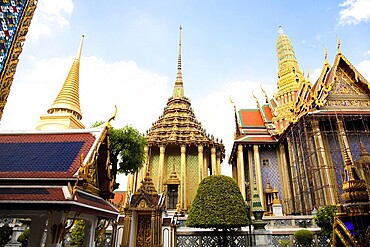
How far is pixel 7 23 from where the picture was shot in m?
3.47

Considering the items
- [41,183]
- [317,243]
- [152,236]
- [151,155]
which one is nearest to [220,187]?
[152,236]

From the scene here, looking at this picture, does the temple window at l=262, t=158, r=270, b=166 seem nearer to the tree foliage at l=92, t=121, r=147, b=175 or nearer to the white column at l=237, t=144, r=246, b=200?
the white column at l=237, t=144, r=246, b=200

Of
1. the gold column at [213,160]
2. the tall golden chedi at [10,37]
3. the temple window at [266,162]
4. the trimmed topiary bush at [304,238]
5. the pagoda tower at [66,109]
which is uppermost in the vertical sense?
the pagoda tower at [66,109]

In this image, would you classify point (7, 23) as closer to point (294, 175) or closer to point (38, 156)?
point (38, 156)

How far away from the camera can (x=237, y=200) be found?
30.1ft

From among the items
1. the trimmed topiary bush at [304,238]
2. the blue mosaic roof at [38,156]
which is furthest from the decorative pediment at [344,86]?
the blue mosaic roof at [38,156]

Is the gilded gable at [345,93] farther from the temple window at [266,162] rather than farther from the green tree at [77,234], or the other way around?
the green tree at [77,234]

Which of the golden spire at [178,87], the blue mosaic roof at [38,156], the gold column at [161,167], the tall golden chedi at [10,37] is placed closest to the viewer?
the tall golden chedi at [10,37]

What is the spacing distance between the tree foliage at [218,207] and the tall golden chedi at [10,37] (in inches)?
278

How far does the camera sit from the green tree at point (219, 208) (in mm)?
8664

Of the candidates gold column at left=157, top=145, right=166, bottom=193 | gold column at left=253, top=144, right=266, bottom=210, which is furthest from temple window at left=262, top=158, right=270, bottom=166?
gold column at left=157, top=145, right=166, bottom=193

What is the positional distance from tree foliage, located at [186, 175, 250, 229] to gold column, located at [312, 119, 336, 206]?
22.6 feet

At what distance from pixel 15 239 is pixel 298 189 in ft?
48.9

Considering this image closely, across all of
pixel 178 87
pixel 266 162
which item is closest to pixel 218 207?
pixel 266 162
